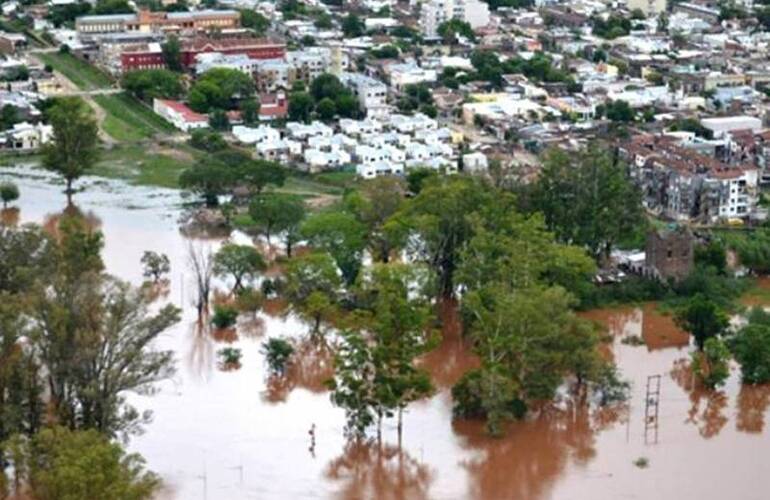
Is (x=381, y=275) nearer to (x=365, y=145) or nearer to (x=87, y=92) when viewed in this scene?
(x=365, y=145)

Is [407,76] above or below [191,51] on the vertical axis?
below

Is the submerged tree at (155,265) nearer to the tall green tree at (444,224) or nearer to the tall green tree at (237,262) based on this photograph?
the tall green tree at (237,262)

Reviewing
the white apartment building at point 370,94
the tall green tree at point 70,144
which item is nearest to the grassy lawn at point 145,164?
the tall green tree at point 70,144

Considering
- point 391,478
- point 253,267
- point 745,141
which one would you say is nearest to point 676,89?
point 745,141

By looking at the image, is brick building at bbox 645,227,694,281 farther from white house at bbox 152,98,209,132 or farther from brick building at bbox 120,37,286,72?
brick building at bbox 120,37,286,72

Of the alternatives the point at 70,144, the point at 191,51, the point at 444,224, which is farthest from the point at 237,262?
the point at 191,51

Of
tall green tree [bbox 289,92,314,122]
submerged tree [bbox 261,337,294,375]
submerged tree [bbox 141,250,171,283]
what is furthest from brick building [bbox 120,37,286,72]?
submerged tree [bbox 261,337,294,375]
